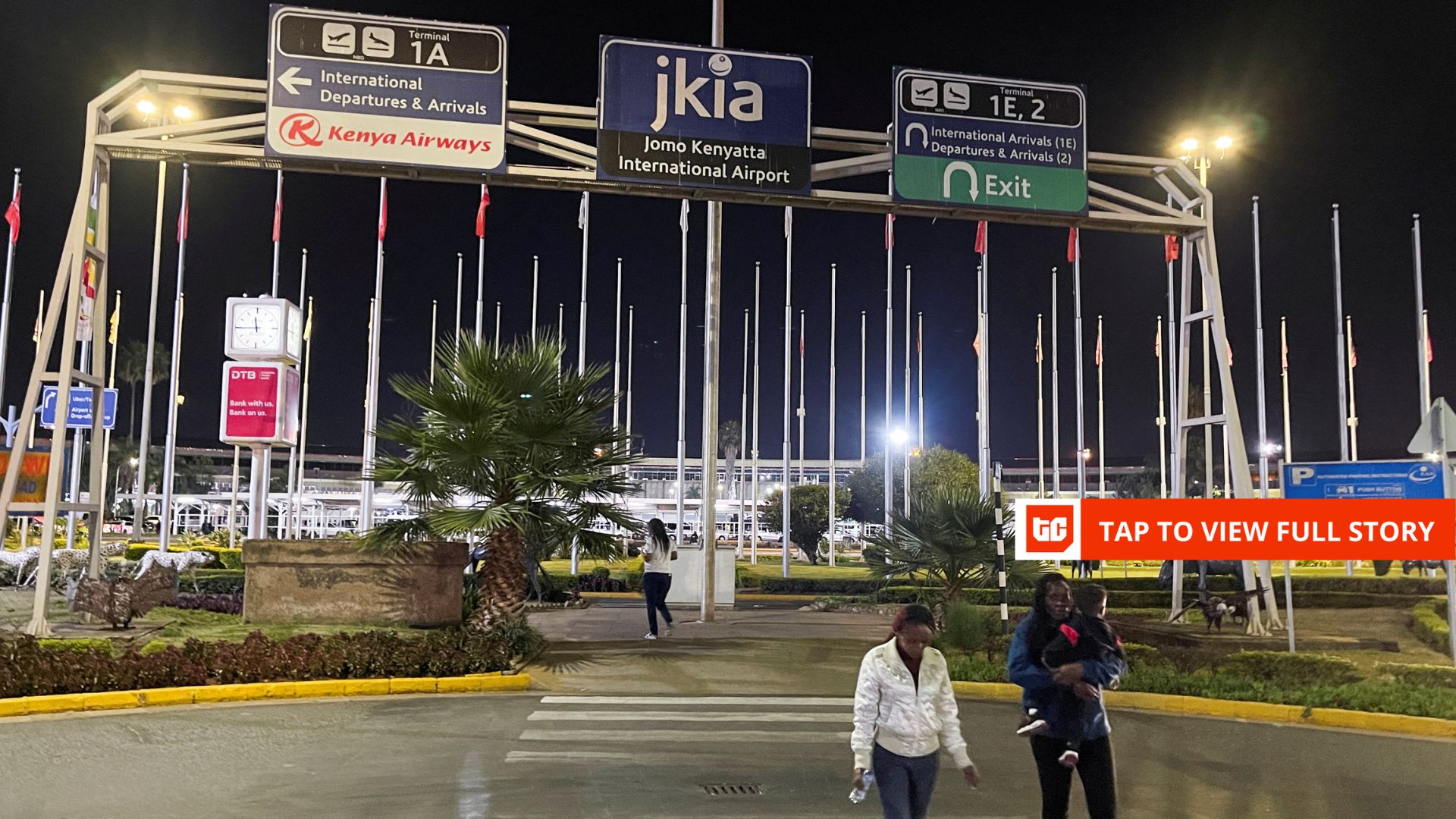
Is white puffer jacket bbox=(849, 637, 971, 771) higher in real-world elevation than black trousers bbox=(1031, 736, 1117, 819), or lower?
higher

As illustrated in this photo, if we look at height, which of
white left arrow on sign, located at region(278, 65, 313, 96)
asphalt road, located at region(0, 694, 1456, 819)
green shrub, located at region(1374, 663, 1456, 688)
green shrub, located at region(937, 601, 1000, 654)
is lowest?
asphalt road, located at region(0, 694, 1456, 819)

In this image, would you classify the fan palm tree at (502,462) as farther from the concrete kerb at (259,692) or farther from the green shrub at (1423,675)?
the green shrub at (1423,675)

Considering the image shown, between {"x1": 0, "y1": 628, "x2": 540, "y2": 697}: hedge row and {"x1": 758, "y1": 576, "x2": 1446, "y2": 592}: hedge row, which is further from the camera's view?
{"x1": 758, "y1": 576, "x2": 1446, "y2": 592}: hedge row

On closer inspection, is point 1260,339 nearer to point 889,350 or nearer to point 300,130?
point 889,350

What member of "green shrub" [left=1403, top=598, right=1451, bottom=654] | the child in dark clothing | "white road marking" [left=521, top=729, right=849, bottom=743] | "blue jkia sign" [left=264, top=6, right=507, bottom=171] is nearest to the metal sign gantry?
"blue jkia sign" [left=264, top=6, right=507, bottom=171]

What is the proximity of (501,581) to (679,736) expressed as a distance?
5083 millimetres

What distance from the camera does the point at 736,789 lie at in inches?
303

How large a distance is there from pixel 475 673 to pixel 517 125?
705cm

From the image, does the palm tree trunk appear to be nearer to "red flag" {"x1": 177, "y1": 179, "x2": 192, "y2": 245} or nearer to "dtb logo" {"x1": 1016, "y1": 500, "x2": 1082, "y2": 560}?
"dtb logo" {"x1": 1016, "y1": 500, "x2": 1082, "y2": 560}

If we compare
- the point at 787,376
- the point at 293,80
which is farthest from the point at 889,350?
the point at 293,80

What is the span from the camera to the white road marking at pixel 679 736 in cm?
944

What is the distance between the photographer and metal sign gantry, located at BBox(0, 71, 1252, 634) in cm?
1395

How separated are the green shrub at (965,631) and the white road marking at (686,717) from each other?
389cm

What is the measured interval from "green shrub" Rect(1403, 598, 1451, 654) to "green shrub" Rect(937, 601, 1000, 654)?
700 centimetres
